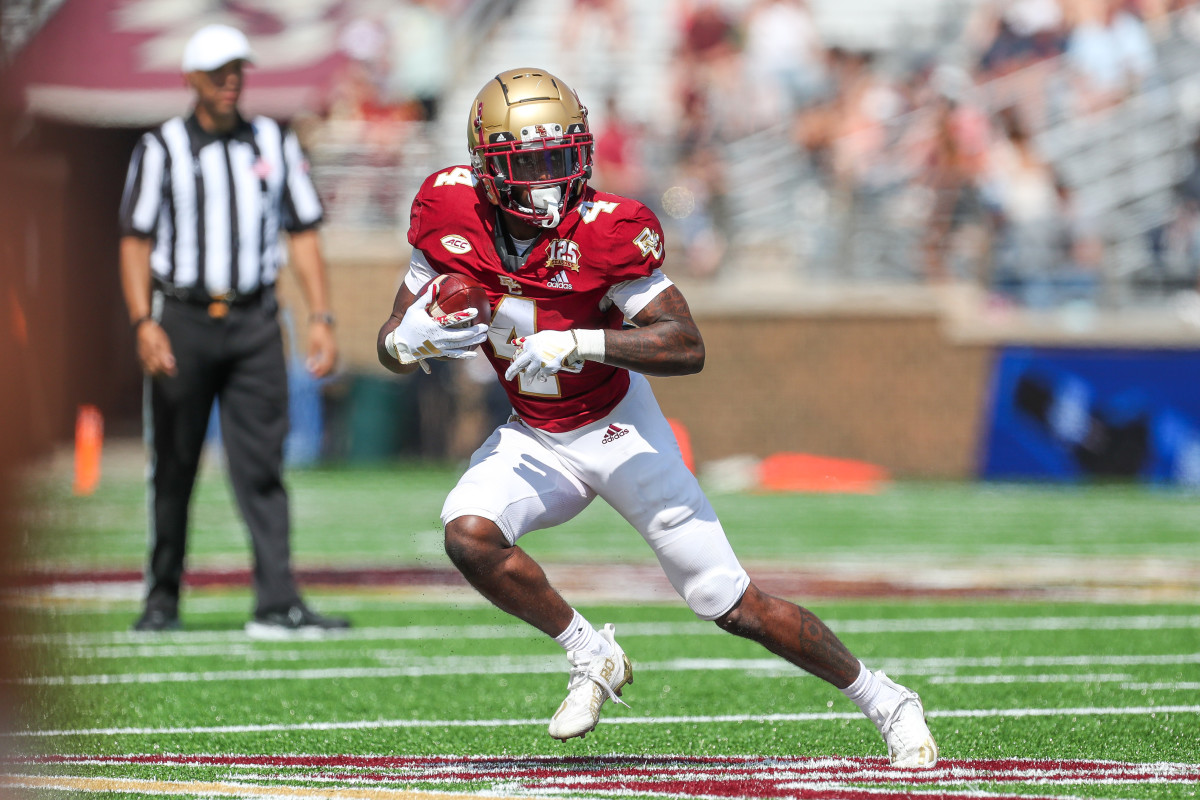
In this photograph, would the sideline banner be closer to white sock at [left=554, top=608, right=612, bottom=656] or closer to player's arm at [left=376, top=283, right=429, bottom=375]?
white sock at [left=554, top=608, right=612, bottom=656]

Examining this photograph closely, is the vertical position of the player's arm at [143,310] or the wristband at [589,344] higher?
the wristband at [589,344]

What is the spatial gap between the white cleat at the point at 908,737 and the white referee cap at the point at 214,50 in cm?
338

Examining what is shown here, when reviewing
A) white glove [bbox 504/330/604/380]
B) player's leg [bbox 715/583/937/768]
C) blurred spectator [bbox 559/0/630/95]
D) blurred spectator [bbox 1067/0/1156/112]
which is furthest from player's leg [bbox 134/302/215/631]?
blurred spectator [bbox 559/0/630/95]

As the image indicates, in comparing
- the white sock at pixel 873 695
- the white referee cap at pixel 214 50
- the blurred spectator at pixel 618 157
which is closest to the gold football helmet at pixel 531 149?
the white sock at pixel 873 695

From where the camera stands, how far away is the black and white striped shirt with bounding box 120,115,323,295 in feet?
19.8

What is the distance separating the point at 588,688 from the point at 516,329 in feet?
2.63

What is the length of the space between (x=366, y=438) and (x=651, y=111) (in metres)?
4.42

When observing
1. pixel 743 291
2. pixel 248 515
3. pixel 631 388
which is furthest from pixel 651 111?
pixel 631 388

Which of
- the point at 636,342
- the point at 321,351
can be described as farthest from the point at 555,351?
the point at 321,351

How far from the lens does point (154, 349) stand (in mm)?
5805

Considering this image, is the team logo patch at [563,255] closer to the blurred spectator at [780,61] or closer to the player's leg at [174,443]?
the player's leg at [174,443]

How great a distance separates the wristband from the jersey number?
0.23 meters

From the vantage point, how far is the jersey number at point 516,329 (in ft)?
12.6

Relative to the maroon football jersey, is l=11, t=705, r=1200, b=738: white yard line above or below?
below
